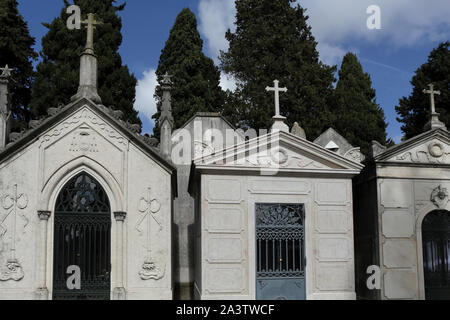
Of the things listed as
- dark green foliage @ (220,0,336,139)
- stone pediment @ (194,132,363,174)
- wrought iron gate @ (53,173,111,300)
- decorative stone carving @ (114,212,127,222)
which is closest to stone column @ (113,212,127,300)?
decorative stone carving @ (114,212,127,222)

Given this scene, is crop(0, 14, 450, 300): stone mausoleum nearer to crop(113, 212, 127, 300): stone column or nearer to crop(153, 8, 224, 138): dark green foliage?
crop(113, 212, 127, 300): stone column

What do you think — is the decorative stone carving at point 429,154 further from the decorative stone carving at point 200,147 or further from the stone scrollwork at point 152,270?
the stone scrollwork at point 152,270

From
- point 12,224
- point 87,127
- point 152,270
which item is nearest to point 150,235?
point 152,270

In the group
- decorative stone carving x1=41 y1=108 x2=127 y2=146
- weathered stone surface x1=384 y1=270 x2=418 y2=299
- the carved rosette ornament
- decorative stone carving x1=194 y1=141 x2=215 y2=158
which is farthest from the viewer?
decorative stone carving x1=194 y1=141 x2=215 y2=158

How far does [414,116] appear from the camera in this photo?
91.2 ft

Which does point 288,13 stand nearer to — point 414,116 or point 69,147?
point 414,116

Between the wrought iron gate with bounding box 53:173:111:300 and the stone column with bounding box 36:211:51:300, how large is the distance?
23 centimetres

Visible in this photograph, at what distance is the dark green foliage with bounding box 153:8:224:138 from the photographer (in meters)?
24.0

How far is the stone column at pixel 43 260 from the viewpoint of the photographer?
437 inches

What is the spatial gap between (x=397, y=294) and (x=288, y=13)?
1779cm

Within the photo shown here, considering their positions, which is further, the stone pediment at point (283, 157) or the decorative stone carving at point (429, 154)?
the decorative stone carving at point (429, 154)

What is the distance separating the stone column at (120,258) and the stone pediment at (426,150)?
6.56 meters

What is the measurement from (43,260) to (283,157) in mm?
5714

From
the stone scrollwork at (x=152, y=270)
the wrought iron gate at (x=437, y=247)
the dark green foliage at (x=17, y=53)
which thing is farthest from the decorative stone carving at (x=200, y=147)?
the dark green foliage at (x=17, y=53)
